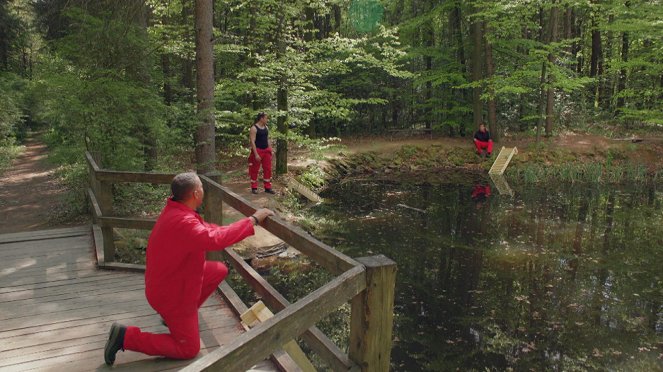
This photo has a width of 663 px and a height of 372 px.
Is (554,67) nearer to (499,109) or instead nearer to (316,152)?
(499,109)

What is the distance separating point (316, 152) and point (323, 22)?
16.1 meters

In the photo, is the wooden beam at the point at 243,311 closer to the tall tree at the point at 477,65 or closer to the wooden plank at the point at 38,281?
the wooden plank at the point at 38,281

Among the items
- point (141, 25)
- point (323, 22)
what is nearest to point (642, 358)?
point (141, 25)

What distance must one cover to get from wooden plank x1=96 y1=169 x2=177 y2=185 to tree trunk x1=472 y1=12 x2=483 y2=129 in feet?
57.8

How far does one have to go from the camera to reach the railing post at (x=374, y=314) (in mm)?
2463

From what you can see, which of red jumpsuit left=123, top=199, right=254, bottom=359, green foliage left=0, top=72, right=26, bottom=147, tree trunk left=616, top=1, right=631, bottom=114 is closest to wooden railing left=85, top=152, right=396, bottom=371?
red jumpsuit left=123, top=199, right=254, bottom=359

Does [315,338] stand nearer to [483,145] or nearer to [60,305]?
[60,305]

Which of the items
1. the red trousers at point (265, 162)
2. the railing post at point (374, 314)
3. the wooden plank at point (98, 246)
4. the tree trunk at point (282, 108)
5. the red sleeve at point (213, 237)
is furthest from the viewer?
the tree trunk at point (282, 108)

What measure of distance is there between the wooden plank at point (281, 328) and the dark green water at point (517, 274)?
168 inches

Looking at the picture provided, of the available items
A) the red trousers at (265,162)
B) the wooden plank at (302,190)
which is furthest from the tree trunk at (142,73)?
the wooden plank at (302,190)

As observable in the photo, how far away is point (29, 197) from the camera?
12.0 meters

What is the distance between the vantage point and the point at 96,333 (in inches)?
148

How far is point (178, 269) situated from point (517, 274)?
24.6ft

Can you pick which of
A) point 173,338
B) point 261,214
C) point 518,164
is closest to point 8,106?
point 173,338
